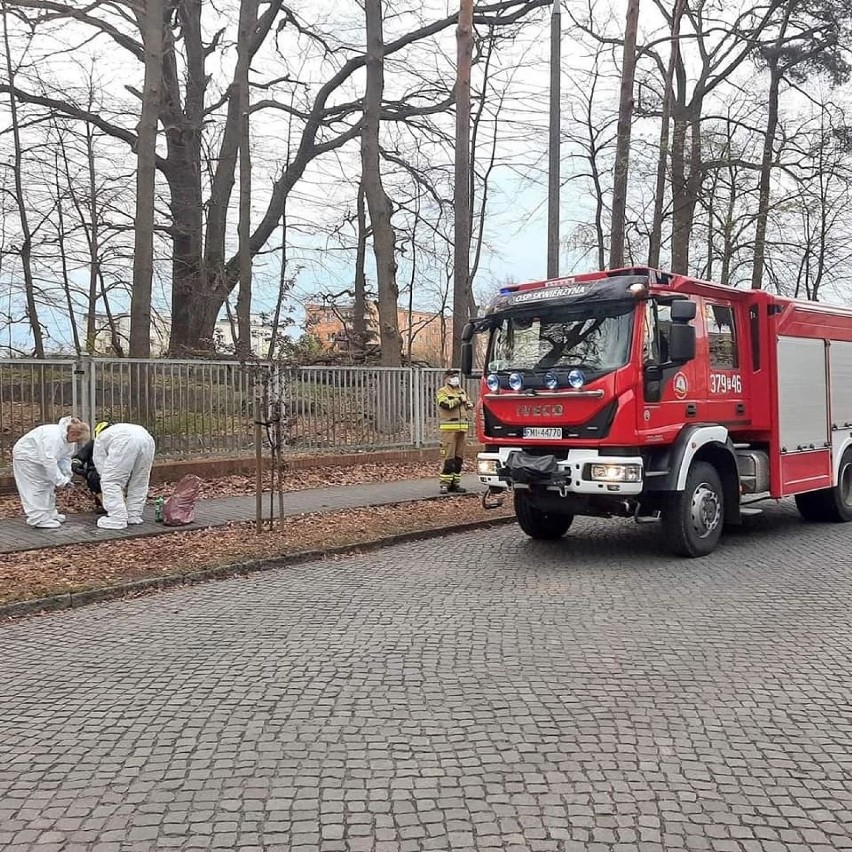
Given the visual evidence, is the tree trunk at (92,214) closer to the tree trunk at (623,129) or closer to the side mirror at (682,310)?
the tree trunk at (623,129)

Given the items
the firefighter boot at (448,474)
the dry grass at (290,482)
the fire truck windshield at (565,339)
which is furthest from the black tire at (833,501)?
the dry grass at (290,482)

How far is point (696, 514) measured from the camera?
28.4 feet

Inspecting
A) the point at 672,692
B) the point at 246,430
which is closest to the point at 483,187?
the point at 246,430

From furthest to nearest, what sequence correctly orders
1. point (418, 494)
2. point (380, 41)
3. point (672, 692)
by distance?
point (380, 41)
point (418, 494)
point (672, 692)

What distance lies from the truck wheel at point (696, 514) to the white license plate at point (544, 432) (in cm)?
128

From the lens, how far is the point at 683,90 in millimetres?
26469

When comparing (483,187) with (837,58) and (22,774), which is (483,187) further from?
(22,774)

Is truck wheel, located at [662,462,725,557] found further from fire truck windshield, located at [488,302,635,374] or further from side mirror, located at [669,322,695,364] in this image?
fire truck windshield, located at [488,302,635,374]

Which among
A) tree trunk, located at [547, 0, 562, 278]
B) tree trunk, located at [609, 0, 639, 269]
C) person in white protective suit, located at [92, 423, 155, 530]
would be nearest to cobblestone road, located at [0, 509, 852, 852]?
person in white protective suit, located at [92, 423, 155, 530]

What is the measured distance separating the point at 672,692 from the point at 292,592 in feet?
12.0

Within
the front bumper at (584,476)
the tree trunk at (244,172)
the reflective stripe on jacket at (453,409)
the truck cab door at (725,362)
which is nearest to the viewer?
the front bumper at (584,476)

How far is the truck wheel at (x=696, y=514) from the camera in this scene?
8.43 meters

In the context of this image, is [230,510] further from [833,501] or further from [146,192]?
[833,501]

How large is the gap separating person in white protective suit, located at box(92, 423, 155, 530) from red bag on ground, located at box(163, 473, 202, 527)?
1.51 ft
